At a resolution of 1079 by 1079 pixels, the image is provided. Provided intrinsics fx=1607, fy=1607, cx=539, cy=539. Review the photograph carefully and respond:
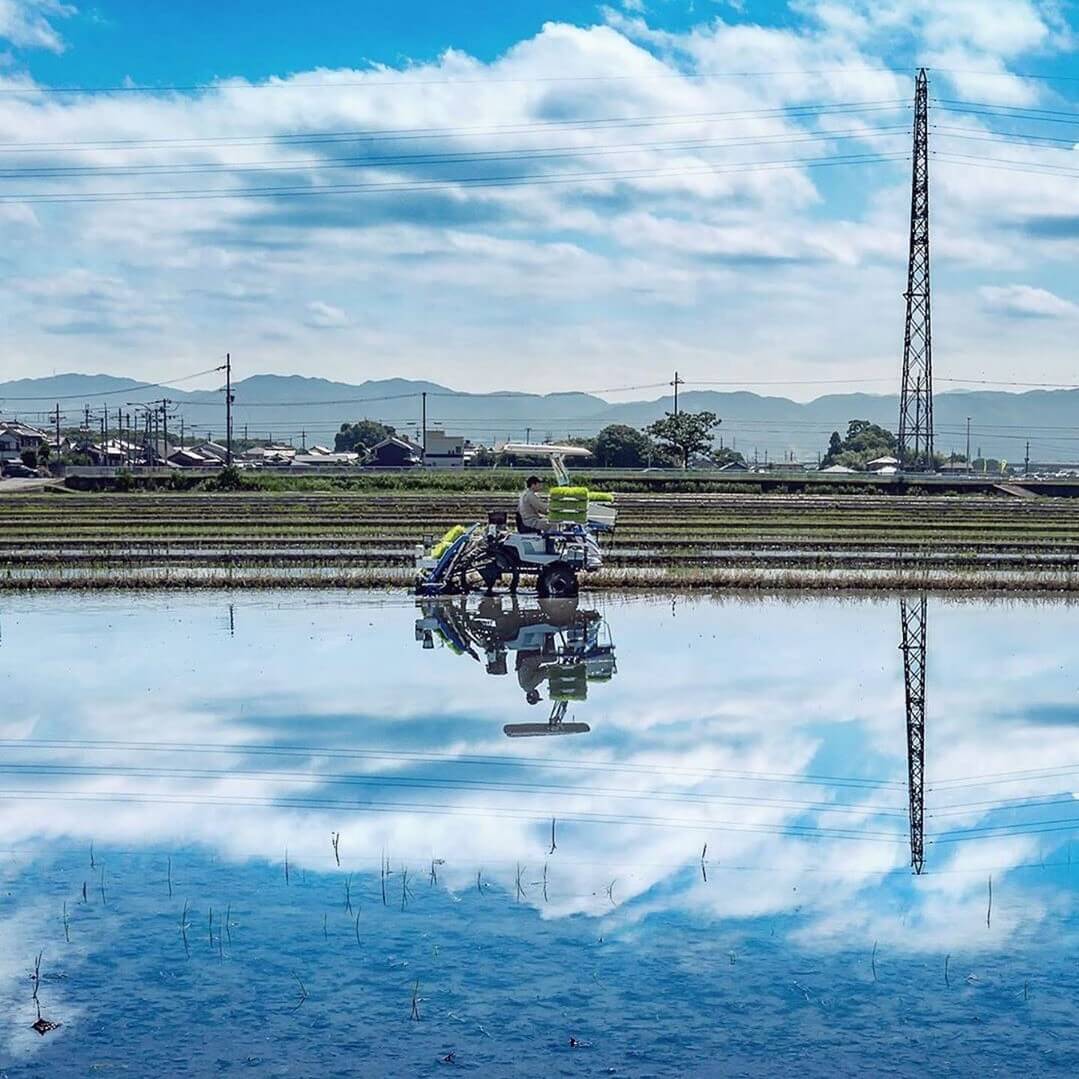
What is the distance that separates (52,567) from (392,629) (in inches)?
502

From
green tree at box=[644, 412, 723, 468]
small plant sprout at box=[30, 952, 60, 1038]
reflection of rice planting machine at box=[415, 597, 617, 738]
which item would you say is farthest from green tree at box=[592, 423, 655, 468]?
small plant sprout at box=[30, 952, 60, 1038]

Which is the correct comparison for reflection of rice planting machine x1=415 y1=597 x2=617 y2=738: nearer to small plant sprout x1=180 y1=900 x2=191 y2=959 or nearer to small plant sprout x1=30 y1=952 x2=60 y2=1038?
small plant sprout x1=180 y1=900 x2=191 y2=959

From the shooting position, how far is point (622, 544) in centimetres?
3925

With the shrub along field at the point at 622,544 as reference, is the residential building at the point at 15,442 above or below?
above

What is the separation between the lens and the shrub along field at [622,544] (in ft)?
102

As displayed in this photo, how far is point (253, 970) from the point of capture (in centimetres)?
915

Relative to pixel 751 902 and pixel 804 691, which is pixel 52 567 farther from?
pixel 751 902

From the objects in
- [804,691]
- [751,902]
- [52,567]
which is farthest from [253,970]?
[52,567]

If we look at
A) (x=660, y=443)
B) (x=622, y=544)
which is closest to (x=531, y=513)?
(x=622, y=544)

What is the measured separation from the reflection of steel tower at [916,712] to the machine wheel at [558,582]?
569cm

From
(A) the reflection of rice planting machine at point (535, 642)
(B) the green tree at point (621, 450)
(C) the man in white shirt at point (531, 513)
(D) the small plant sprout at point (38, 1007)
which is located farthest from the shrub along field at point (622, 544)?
(B) the green tree at point (621, 450)

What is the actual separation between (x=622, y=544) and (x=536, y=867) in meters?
28.3

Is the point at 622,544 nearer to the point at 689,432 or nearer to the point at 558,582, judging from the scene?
the point at 558,582

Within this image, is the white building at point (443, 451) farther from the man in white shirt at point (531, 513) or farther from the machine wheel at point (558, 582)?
the machine wheel at point (558, 582)
